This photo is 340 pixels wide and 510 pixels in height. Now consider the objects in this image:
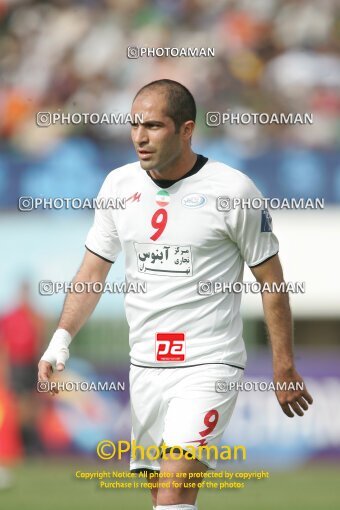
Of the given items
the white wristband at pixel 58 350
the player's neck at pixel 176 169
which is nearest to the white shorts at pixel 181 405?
the white wristband at pixel 58 350

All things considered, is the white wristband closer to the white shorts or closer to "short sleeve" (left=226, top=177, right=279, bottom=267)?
the white shorts

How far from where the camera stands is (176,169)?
20.4ft

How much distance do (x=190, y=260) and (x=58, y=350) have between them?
82 centimetres

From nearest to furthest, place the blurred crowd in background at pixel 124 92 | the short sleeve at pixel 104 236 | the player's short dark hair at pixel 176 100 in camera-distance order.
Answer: the player's short dark hair at pixel 176 100 < the short sleeve at pixel 104 236 < the blurred crowd in background at pixel 124 92

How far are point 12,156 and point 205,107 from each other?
96.6 inches

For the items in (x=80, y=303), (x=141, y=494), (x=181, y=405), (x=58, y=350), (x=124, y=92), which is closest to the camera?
(x=181, y=405)

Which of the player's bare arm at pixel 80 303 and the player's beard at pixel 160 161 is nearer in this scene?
the player's beard at pixel 160 161

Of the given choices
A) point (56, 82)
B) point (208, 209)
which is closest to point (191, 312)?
point (208, 209)

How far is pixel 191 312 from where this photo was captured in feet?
19.9

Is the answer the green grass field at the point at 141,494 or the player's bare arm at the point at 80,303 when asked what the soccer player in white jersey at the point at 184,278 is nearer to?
the player's bare arm at the point at 80,303

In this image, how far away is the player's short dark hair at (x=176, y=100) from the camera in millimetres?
6070

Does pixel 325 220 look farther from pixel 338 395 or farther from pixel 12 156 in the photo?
pixel 12 156

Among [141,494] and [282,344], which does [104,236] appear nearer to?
[282,344]

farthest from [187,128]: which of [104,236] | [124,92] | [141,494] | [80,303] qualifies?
[124,92]
